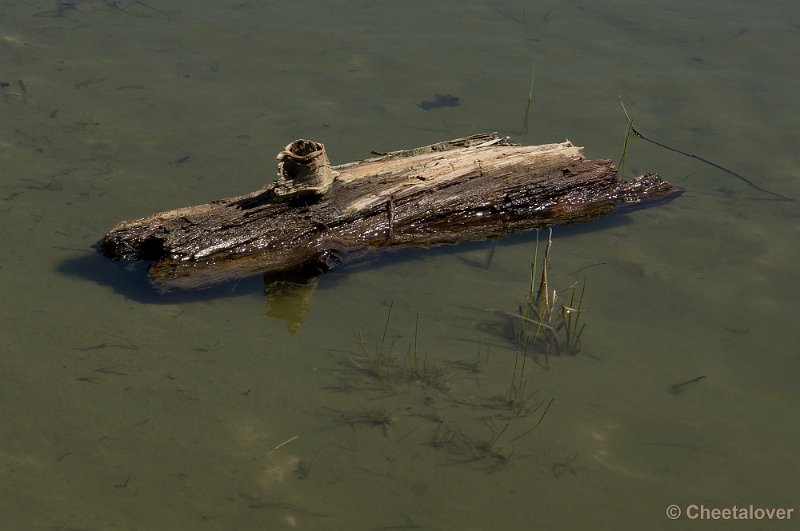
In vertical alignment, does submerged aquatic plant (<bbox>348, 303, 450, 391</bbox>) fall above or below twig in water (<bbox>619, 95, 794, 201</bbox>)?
below

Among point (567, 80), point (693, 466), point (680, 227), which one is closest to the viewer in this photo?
point (693, 466)

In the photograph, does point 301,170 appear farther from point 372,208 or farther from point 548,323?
point 548,323

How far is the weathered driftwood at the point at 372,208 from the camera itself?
229 inches

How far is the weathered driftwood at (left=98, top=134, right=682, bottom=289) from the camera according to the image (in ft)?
19.1

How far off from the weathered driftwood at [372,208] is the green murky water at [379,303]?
17cm

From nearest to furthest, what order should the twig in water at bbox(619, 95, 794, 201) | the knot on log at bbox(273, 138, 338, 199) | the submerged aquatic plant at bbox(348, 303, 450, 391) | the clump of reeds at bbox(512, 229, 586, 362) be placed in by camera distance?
the submerged aquatic plant at bbox(348, 303, 450, 391) → the clump of reeds at bbox(512, 229, 586, 362) → the knot on log at bbox(273, 138, 338, 199) → the twig in water at bbox(619, 95, 794, 201)

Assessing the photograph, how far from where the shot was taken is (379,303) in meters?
5.94

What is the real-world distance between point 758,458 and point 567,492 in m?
1.03

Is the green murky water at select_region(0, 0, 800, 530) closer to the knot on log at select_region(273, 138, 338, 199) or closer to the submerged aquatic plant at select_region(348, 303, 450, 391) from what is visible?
the submerged aquatic plant at select_region(348, 303, 450, 391)

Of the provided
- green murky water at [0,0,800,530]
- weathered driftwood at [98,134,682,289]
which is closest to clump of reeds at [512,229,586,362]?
green murky water at [0,0,800,530]

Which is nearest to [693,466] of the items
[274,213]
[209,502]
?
[209,502]

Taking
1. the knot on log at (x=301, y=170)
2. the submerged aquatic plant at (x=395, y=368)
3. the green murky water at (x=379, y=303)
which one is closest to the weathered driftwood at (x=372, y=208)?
the knot on log at (x=301, y=170)

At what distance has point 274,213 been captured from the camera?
5934 millimetres

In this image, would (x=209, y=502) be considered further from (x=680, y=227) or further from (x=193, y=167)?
(x=680, y=227)
